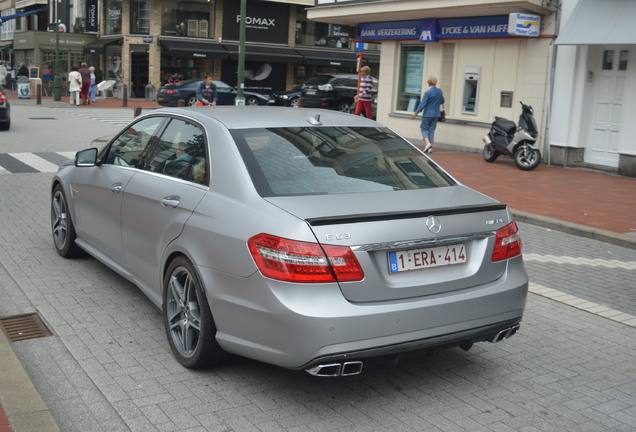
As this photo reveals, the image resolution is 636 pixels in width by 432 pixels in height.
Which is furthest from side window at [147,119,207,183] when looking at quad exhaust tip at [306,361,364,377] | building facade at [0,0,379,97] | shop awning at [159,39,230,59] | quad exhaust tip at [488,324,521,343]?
shop awning at [159,39,230,59]

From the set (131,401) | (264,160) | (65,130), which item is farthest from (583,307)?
(65,130)

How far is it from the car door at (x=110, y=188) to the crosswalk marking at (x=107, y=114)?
766 inches

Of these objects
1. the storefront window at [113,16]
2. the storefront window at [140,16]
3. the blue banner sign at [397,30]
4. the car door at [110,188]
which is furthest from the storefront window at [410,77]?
the storefront window at [113,16]

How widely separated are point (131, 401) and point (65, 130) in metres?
18.9

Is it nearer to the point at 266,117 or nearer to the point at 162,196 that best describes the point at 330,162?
the point at 266,117

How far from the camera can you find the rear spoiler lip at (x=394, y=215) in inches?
152

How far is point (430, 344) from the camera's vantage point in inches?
157

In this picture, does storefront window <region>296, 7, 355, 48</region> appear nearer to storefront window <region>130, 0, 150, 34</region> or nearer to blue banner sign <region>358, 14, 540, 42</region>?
storefront window <region>130, 0, 150, 34</region>

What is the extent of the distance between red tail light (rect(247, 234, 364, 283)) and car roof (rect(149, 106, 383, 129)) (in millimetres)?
1244

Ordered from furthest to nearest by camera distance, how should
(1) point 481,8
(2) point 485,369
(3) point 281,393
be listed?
(1) point 481,8
(2) point 485,369
(3) point 281,393

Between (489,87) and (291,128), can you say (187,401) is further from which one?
(489,87)

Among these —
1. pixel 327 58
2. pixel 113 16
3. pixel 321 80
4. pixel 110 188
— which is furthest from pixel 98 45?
pixel 110 188

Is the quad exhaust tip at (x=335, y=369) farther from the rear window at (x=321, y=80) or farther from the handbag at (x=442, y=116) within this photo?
the rear window at (x=321, y=80)

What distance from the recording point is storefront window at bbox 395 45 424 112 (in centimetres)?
2075
